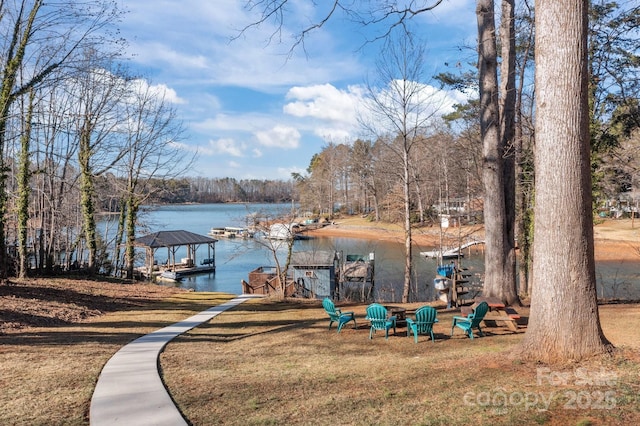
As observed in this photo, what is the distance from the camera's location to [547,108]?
5172 millimetres

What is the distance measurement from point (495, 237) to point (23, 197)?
17.0 meters

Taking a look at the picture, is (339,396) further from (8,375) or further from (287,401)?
(8,375)

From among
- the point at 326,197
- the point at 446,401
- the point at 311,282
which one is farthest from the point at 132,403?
the point at 326,197

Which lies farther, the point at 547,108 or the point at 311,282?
the point at 311,282

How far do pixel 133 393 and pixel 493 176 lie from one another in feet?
28.9

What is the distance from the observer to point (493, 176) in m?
10.5

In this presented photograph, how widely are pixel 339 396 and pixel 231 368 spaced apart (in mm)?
2151

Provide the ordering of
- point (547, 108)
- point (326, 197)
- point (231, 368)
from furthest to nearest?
1. point (326, 197)
2. point (231, 368)
3. point (547, 108)

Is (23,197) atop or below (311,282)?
atop

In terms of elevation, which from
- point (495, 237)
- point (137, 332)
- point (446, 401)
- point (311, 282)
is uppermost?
point (495, 237)

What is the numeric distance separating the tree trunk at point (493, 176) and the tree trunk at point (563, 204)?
5.52 m

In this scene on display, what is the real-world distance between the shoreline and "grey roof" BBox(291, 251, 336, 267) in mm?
4006

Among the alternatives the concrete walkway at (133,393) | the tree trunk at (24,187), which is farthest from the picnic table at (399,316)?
the tree trunk at (24,187)

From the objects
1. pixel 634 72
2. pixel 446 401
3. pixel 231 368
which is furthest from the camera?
pixel 634 72
